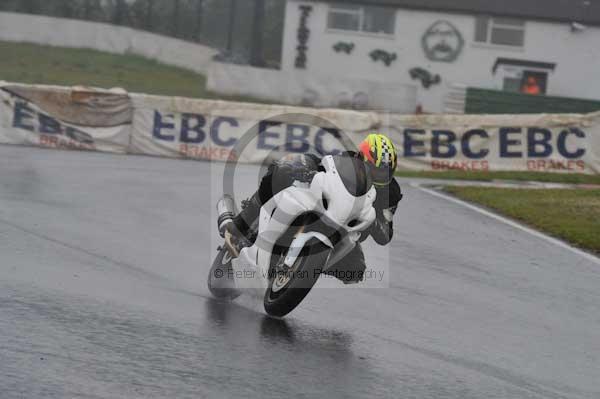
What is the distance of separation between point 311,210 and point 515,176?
17019 mm

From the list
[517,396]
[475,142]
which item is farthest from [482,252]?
[475,142]

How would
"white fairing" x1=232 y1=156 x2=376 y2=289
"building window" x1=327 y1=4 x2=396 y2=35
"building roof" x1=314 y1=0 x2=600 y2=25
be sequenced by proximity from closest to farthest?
1. "white fairing" x1=232 y1=156 x2=376 y2=289
2. "building roof" x1=314 y1=0 x2=600 y2=25
3. "building window" x1=327 y1=4 x2=396 y2=35

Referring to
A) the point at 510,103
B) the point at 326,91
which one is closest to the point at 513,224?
the point at 510,103

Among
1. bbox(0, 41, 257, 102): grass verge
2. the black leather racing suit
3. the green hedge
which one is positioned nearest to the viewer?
the black leather racing suit

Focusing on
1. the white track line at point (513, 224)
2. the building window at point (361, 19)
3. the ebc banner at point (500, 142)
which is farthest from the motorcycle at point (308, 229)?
the building window at point (361, 19)

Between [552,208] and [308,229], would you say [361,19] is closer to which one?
[552,208]

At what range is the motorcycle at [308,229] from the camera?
7.26 metres

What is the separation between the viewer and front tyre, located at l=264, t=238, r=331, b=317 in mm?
7223

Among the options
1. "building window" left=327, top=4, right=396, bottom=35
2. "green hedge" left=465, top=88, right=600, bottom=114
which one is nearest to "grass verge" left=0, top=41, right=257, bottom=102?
"building window" left=327, top=4, right=396, bottom=35

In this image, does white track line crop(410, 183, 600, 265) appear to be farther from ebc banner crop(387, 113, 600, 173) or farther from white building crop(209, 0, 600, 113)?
white building crop(209, 0, 600, 113)

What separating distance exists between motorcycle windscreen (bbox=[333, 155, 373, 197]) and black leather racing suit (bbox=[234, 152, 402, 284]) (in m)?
0.19

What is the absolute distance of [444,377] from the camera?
6.52 meters

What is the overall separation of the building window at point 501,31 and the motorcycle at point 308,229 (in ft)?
137

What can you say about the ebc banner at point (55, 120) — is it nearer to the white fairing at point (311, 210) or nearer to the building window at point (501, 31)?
the white fairing at point (311, 210)
